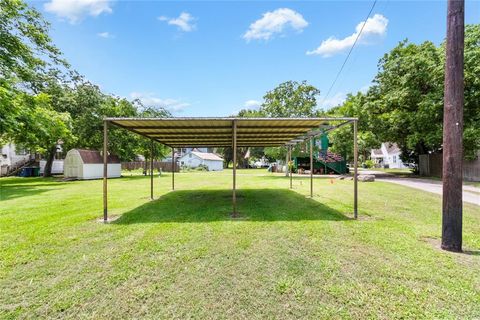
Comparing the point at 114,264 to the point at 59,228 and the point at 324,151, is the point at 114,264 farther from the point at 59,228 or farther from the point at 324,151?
the point at 324,151

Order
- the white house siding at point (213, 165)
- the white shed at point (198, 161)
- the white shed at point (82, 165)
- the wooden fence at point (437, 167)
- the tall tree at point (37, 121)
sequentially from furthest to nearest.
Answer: the white house siding at point (213, 165), the white shed at point (198, 161), the white shed at point (82, 165), the wooden fence at point (437, 167), the tall tree at point (37, 121)

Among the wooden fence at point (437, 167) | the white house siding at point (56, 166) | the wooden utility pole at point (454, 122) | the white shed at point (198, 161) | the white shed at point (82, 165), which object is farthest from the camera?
the white shed at point (198, 161)

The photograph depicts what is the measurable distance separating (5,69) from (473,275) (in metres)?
22.2

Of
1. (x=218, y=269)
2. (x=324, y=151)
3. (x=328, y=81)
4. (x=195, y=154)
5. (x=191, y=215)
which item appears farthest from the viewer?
(x=195, y=154)

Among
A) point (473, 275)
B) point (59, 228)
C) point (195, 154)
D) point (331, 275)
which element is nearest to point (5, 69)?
Result: point (59, 228)

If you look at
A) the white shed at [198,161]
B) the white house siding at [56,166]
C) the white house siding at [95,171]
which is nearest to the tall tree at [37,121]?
the white house siding at [95,171]

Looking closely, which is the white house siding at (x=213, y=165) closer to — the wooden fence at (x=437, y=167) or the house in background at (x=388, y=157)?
the house in background at (x=388, y=157)

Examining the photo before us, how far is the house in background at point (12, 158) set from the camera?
28.1 meters

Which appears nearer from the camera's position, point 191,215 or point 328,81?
point 191,215

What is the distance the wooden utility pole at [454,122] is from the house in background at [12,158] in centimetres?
3555

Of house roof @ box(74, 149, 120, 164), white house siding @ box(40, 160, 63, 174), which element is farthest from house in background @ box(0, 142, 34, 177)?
house roof @ box(74, 149, 120, 164)

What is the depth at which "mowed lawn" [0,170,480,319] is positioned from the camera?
286 centimetres

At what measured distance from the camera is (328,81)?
17.4 metres

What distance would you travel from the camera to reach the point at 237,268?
384 cm
